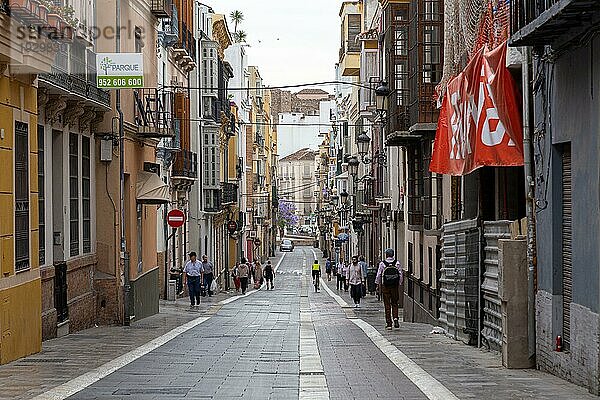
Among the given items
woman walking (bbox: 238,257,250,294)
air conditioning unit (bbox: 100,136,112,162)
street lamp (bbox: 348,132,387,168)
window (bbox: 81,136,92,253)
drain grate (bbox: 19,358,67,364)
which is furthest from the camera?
woman walking (bbox: 238,257,250,294)

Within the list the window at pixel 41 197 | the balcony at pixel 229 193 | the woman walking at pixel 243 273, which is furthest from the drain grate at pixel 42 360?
the balcony at pixel 229 193

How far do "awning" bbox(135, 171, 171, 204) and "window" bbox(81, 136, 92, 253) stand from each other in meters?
3.40

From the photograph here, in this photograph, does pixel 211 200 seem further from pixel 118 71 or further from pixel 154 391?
pixel 154 391

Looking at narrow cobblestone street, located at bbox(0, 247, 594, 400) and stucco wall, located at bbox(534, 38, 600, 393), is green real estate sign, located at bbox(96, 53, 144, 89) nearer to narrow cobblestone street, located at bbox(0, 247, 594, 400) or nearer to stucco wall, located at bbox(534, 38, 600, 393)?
narrow cobblestone street, located at bbox(0, 247, 594, 400)

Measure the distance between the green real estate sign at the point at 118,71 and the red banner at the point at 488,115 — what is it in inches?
258

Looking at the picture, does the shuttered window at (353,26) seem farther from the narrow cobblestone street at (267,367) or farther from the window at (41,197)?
the window at (41,197)

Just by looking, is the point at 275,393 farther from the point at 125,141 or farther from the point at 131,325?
the point at 125,141

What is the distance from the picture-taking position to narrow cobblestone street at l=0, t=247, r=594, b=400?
467 inches

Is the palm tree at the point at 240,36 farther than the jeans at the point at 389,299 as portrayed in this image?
Yes

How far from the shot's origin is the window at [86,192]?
23.3 metres

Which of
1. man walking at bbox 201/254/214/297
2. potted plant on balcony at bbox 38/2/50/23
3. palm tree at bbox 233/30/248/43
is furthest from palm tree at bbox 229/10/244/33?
potted plant on balcony at bbox 38/2/50/23

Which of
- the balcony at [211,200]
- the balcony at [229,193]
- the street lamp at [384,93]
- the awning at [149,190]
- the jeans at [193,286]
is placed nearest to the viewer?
the awning at [149,190]

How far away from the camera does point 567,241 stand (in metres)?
13.5

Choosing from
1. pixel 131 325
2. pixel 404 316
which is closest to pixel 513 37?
pixel 131 325
